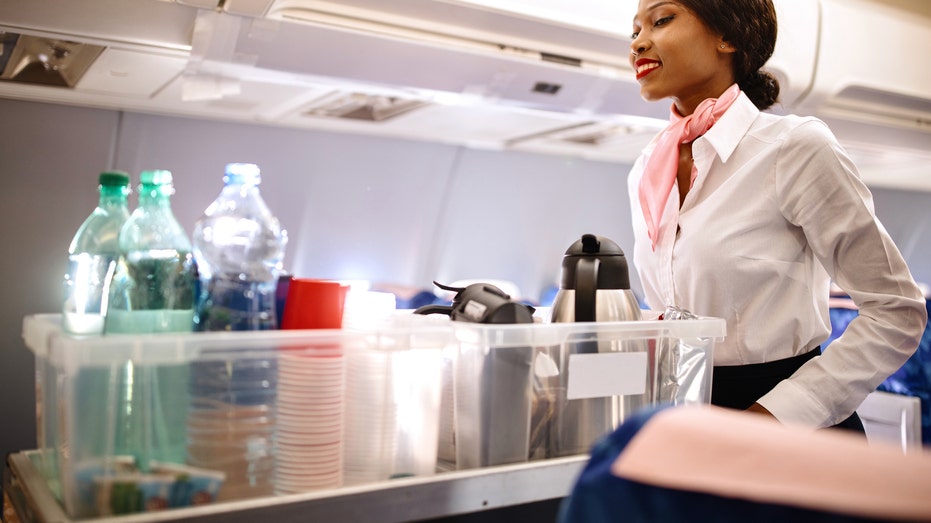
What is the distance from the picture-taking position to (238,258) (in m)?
1.11

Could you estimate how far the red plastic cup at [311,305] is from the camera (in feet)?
3.51

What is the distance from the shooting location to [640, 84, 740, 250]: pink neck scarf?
1.58 m

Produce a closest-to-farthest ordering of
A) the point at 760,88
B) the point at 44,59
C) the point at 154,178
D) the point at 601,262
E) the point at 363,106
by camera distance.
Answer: the point at 154,178 → the point at 601,262 → the point at 760,88 → the point at 44,59 → the point at 363,106

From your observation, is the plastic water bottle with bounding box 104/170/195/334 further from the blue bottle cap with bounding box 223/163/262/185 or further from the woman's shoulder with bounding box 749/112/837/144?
the woman's shoulder with bounding box 749/112/837/144

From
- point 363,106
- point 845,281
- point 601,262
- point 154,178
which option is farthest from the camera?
point 363,106

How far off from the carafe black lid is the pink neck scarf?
1.17 feet

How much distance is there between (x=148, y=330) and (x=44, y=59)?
6.04 ft

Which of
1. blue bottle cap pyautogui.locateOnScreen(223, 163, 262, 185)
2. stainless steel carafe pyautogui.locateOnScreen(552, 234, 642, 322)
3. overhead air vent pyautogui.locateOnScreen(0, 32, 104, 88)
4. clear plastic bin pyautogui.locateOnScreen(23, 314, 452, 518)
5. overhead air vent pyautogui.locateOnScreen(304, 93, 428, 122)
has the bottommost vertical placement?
clear plastic bin pyautogui.locateOnScreen(23, 314, 452, 518)

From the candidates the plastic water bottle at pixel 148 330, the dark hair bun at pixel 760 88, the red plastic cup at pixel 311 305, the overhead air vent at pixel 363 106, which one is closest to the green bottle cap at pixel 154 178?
the plastic water bottle at pixel 148 330

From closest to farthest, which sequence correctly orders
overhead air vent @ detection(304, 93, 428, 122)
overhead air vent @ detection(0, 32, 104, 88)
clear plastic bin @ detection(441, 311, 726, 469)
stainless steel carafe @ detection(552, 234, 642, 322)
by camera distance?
clear plastic bin @ detection(441, 311, 726, 469) < stainless steel carafe @ detection(552, 234, 642, 322) < overhead air vent @ detection(0, 32, 104, 88) < overhead air vent @ detection(304, 93, 428, 122)

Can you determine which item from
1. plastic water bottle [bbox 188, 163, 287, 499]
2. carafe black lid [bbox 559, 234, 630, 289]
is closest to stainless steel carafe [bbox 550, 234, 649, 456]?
carafe black lid [bbox 559, 234, 630, 289]

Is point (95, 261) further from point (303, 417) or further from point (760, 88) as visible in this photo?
point (760, 88)

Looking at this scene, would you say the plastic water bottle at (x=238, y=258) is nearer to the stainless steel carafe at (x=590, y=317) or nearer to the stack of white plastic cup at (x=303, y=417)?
the stack of white plastic cup at (x=303, y=417)

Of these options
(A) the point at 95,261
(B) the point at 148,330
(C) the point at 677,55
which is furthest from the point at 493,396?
(C) the point at 677,55
